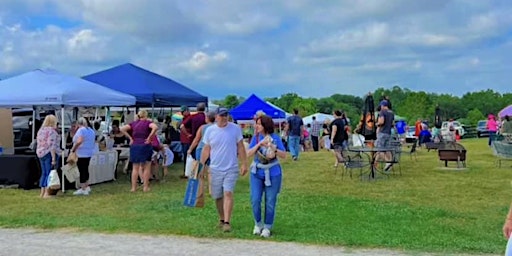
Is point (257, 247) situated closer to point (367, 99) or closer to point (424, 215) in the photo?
point (424, 215)

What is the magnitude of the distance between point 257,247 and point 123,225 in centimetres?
225

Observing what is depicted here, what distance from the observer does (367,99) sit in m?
16.0

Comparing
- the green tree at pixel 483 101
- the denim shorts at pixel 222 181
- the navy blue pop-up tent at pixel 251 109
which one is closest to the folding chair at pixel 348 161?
the denim shorts at pixel 222 181

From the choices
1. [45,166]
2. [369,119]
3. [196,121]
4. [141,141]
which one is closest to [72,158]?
[45,166]

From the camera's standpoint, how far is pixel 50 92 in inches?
446

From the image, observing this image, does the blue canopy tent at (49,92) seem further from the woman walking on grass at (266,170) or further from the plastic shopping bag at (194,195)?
the woman walking on grass at (266,170)

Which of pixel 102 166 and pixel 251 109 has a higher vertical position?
pixel 251 109

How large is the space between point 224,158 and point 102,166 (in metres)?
6.38

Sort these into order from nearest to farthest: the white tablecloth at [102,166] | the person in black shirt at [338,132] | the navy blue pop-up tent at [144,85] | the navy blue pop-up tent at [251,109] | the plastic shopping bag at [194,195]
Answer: the plastic shopping bag at [194,195], the white tablecloth at [102,166], the person in black shirt at [338,132], the navy blue pop-up tent at [144,85], the navy blue pop-up tent at [251,109]

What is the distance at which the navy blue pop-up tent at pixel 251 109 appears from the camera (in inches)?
947

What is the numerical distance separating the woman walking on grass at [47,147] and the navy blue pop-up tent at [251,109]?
1341 cm

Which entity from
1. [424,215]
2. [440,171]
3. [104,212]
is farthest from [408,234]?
[440,171]

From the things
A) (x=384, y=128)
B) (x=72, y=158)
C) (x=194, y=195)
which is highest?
(x=384, y=128)

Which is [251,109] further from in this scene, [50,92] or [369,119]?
[50,92]
